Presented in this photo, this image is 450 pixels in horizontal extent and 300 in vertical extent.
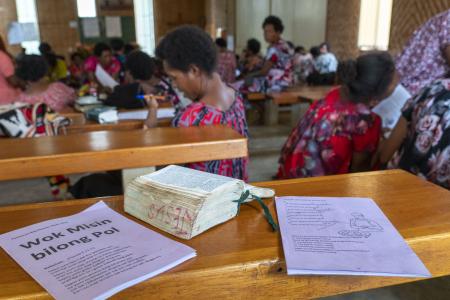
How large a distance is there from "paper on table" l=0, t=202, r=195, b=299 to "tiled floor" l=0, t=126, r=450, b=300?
1.11 meters

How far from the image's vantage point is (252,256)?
79cm

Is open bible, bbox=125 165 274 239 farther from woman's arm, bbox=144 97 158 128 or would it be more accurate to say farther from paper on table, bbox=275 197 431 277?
woman's arm, bbox=144 97 158 128

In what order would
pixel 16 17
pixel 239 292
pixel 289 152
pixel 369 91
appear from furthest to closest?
pixel 16 17
pixel 289 152
pixel 369 91
pixel 239 292

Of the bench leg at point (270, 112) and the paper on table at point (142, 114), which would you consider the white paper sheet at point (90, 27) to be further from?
the paper on table at point (142, 114)

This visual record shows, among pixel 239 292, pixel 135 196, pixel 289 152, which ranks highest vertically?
pixel 135 196

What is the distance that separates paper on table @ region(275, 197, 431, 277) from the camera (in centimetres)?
75

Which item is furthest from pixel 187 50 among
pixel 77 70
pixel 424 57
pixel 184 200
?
pixel 77 70

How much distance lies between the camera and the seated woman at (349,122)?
6.98 ft

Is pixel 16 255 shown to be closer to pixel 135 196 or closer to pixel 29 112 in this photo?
pixel 135 196

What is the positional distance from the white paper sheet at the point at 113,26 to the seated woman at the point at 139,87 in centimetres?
755

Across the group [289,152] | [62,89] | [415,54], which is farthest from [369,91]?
[62,89]

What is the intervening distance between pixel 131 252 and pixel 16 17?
10.4 meters

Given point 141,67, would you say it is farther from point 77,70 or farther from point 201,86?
point 77,70

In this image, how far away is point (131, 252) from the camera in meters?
0.79
